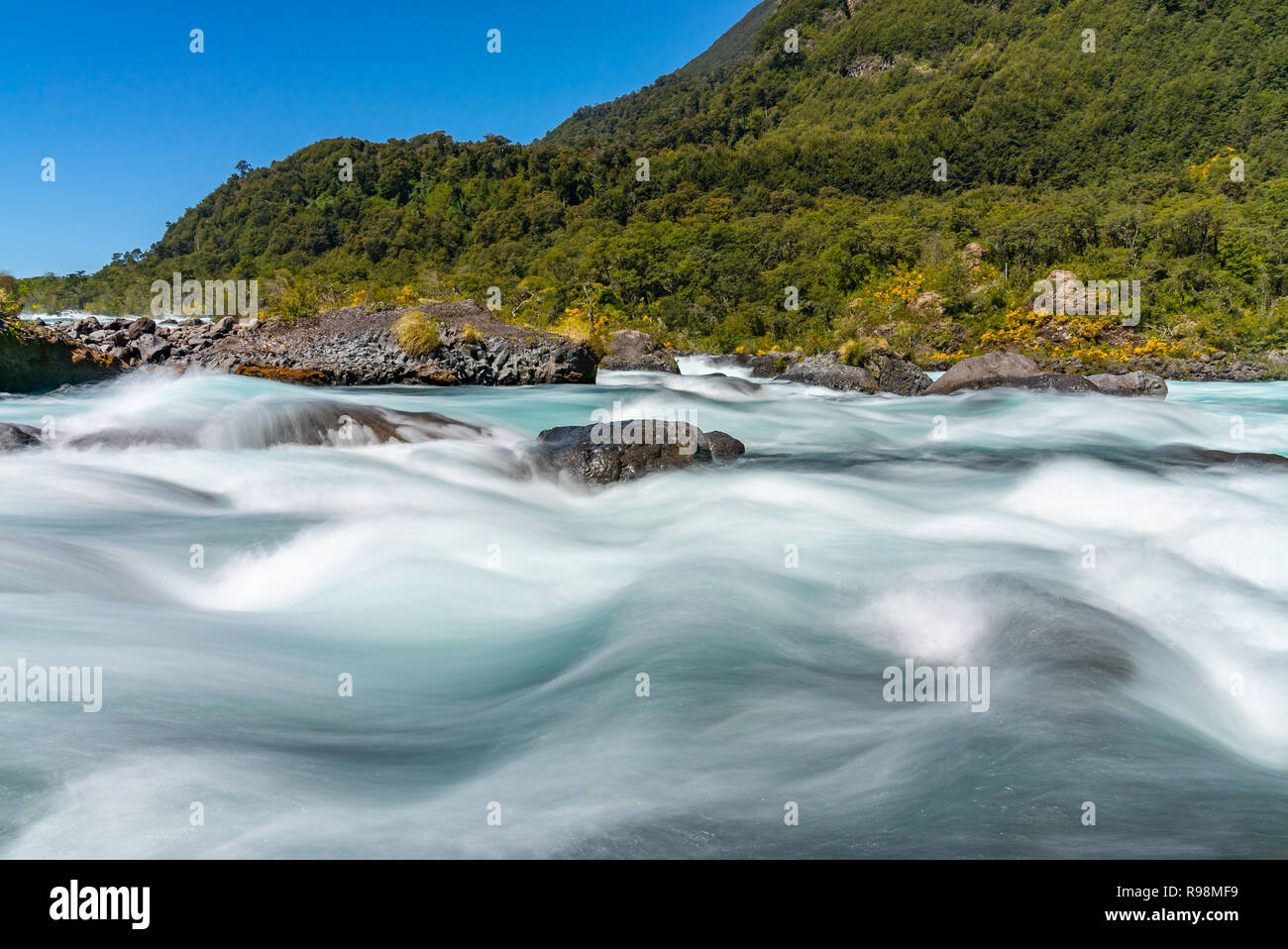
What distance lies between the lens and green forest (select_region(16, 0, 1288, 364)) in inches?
1812

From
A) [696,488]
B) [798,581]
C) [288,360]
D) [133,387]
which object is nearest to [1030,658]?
[798,581]

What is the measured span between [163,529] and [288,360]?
11.5 meters

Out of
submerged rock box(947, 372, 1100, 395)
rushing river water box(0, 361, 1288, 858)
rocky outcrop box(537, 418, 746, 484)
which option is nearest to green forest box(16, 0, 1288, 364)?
submerged rock box(947, 372, 1100, 395)

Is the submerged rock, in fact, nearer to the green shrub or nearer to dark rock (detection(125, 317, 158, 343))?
the green shrub

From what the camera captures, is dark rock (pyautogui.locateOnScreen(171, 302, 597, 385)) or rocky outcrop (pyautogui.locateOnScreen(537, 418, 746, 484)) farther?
dark rock (pyautogui.locateOnScreen(171, 302, 597, 385))

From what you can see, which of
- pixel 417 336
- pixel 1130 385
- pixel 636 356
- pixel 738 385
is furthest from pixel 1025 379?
pixel 417 336

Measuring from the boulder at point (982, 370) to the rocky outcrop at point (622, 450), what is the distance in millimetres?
14137

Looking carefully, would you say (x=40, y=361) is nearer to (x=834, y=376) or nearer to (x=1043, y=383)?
(x=834, y=376)

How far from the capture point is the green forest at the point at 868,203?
151 ft

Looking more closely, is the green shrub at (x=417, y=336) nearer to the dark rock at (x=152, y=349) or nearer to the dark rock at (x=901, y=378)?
the dark rock at (x=152, y=349)

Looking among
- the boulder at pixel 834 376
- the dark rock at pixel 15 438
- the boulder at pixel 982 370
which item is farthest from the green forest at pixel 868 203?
the dark rock at pixel 15 438

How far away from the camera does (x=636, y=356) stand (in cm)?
2819

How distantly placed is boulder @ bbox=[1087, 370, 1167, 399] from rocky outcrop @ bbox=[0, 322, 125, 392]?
2329cm

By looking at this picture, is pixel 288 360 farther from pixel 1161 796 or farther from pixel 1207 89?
pixel 1207 89
